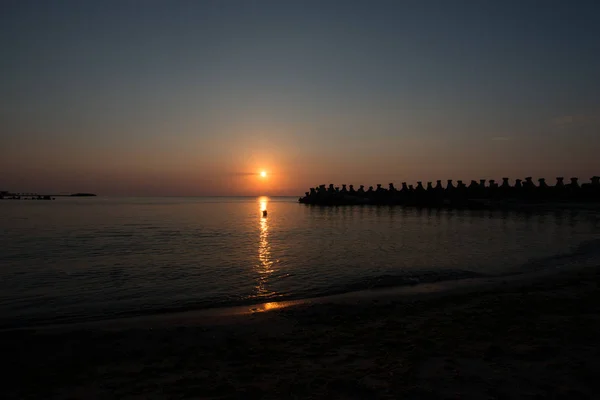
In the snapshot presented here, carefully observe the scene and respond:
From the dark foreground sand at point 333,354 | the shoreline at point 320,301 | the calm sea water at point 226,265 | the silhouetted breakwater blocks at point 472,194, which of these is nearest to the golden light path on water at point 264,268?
the calm sea water at point 226,265

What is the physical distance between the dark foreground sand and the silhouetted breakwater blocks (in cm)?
4858

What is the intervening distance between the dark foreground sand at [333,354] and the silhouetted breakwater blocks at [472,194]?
48.6 m

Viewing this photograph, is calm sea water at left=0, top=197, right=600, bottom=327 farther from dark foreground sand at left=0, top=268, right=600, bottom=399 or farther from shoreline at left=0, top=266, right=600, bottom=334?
dark foreground sand at left=0, top=268, right=600, bottom=399

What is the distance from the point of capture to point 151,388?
4391mm

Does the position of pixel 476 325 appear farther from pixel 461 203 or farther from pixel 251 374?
pixel 461 203

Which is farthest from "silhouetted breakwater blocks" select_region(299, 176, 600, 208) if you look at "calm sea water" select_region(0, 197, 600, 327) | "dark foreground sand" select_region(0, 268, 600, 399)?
"dark foreground sand" select_region(0, 268, 600, 399)

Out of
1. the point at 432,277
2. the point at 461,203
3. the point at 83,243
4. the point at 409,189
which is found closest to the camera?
the point at 432,277

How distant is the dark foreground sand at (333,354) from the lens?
4273 millimetres

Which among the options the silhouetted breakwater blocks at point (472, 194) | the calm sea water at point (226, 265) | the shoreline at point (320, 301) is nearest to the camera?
the shoreline at point (320, 301)

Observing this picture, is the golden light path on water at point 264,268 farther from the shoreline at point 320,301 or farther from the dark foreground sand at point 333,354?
the dark foreground sand at point 333,354

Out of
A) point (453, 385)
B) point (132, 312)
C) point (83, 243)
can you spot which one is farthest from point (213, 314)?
point (83, 243)

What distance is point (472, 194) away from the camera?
58.7 meters

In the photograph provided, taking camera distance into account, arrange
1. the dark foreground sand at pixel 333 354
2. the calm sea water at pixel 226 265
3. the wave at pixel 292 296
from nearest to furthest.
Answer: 1. the dark foreground sand at pixel 333 354
2. the wave at pixel 292 296
3. the calm sea water at pixel 226 265

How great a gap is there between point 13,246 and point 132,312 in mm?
14292
